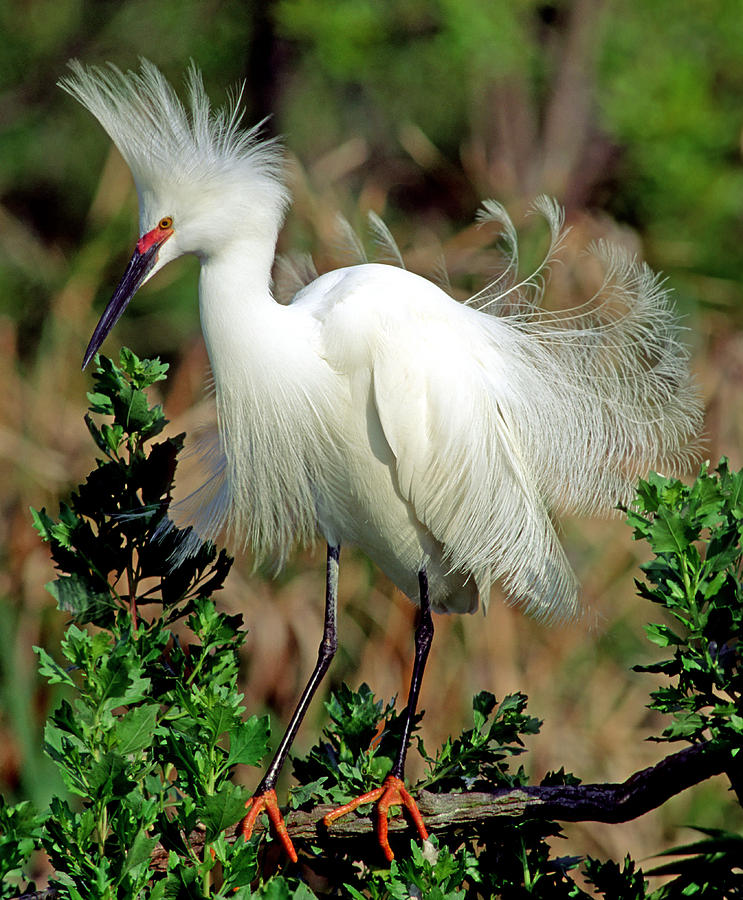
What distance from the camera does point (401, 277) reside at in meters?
2.05

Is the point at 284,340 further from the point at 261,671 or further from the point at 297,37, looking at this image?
the point at 297,37

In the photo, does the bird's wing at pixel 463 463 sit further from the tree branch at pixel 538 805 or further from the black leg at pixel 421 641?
the tree branch at pixel 538 805

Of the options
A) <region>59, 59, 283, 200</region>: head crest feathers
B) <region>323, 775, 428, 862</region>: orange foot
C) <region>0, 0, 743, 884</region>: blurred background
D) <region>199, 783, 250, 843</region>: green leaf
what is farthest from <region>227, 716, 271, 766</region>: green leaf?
<region>0, 0, 743, 884</region>: blurred background

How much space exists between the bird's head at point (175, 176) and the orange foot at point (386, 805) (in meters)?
0.89

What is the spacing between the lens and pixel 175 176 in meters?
1.91

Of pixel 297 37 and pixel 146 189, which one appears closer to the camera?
pixel 146 189

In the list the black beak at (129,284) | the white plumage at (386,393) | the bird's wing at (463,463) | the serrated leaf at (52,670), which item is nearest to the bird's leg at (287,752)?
the white plumage at (386,393)

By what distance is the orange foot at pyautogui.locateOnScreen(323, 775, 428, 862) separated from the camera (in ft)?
5.69

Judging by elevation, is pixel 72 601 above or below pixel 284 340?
below

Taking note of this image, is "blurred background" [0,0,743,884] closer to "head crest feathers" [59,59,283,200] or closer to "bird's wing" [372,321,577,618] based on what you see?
"bird's wing" [372,321,577,618]

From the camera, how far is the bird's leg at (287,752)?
1.78 metres

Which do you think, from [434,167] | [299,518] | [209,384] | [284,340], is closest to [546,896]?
[299,518]

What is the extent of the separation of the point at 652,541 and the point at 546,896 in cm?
60

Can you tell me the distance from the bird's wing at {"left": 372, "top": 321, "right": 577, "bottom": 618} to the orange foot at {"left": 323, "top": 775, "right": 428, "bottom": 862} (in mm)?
507
